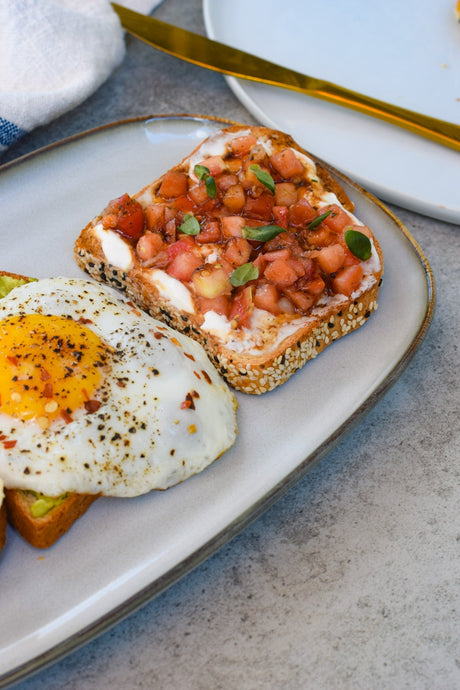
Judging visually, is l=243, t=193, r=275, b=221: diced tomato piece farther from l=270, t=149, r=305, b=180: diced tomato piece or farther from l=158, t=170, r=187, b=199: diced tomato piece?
l=158, t=170, r=187, b=199: diced tomato piece

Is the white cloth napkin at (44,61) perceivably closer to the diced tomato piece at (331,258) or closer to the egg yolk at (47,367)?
the egg yolk at (47,367)

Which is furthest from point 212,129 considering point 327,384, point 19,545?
point 19,545

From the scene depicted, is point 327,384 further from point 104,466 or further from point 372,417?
point 104,466

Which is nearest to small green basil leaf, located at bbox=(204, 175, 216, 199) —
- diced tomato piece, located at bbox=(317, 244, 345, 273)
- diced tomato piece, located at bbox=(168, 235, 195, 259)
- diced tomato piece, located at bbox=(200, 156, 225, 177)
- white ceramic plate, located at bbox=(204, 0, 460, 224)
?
diced tomato piece, located at bbox=(200, 156, 225, 177)

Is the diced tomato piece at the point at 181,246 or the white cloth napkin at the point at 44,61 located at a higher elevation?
the white cloth napkin at the point at 44,61

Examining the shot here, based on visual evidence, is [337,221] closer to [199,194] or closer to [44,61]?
[199,194]

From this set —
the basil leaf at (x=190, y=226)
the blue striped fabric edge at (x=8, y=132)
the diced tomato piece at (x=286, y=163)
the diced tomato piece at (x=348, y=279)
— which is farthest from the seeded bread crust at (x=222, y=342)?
the blue striped fabric edge at (x=8, y=132)
